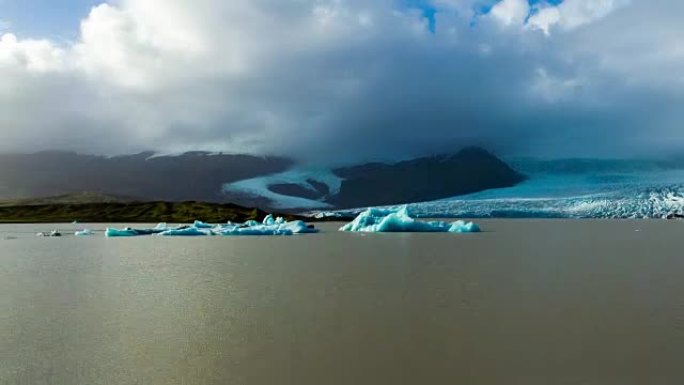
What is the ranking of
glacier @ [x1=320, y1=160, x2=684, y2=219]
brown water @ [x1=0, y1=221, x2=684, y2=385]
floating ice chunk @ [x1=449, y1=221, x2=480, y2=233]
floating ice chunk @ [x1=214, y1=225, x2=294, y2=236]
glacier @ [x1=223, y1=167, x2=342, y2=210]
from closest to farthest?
brown water @ [x1=0, y1=221, x2=684, y2=385]
floating ice chunk @ [x1=214, y1=225, x2=294, y2=236]
floating ice chunk @ [x1=449, y1=221, x2=480, y2=233]
glacier @ [x1=320, y1=160, x2=684, y2=219]
glacier @ [x1=223, y1=167, x2=342, y2=210]

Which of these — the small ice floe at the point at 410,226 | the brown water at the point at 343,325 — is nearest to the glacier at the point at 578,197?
the small ice floe at the point at 410,226

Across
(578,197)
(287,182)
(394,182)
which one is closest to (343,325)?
(578,197)

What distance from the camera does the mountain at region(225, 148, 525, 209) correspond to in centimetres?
7831

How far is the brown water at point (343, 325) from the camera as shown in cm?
480

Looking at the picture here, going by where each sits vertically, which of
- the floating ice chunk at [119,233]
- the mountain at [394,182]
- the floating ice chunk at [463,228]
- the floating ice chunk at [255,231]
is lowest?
the floating ice chunk at [463,228]

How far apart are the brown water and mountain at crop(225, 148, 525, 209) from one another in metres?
65.4

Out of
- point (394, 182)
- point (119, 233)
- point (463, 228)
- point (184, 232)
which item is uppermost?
point (394, 182)

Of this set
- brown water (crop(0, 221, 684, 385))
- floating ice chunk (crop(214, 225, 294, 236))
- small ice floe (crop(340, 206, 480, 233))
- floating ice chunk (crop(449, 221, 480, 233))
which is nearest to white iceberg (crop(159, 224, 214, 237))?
floating ice chunk (crop(214, 225, 294, 236))

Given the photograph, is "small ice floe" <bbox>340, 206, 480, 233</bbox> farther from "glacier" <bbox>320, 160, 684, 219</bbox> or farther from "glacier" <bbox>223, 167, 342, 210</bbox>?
"glacier" <bbox>223, 167, 342, 210</bbox>

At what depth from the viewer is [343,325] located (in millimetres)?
6602

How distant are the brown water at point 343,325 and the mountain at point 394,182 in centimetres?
6536

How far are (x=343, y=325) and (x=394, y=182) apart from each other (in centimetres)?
9229

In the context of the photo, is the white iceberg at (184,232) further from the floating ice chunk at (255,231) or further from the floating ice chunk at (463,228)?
the floating ice chunk at (463,228)

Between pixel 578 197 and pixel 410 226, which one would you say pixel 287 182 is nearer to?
pixel 578 197
